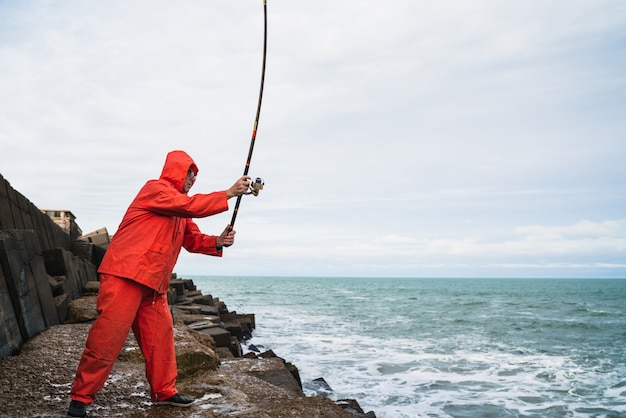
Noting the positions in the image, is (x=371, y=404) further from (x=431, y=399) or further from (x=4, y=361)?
(x=4, y=361)

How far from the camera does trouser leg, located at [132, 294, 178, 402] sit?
334cm

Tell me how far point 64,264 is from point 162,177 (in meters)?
4.76

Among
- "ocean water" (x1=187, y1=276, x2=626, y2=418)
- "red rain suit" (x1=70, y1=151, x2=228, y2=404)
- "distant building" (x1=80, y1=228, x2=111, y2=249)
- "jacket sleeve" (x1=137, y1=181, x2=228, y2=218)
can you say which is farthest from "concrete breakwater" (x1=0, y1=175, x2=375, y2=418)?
"distant building" (x1=80, y1=228, x2=111, y2=249)

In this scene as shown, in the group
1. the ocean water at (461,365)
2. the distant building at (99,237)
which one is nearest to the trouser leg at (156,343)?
the ocean water at (461,365)

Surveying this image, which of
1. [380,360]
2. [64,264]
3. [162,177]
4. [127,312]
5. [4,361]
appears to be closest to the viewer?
[127,312]

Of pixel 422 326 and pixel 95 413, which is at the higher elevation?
pixel 95 413

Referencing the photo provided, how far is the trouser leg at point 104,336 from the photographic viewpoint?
3.07 m

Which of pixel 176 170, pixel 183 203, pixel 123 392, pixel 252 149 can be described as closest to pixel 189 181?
pixel 176 170

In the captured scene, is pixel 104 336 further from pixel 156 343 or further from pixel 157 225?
pixel 157 225

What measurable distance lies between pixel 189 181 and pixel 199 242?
436mm

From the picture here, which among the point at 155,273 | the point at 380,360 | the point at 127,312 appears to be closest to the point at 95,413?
the point at 127,312

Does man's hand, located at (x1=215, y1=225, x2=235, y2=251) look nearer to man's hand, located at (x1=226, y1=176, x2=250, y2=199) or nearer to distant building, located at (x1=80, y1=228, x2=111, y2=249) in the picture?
man's hand, located at (x1=226, y1=176, x2=250, y2=199)

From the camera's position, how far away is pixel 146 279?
315cm

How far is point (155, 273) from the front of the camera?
3199 mm
